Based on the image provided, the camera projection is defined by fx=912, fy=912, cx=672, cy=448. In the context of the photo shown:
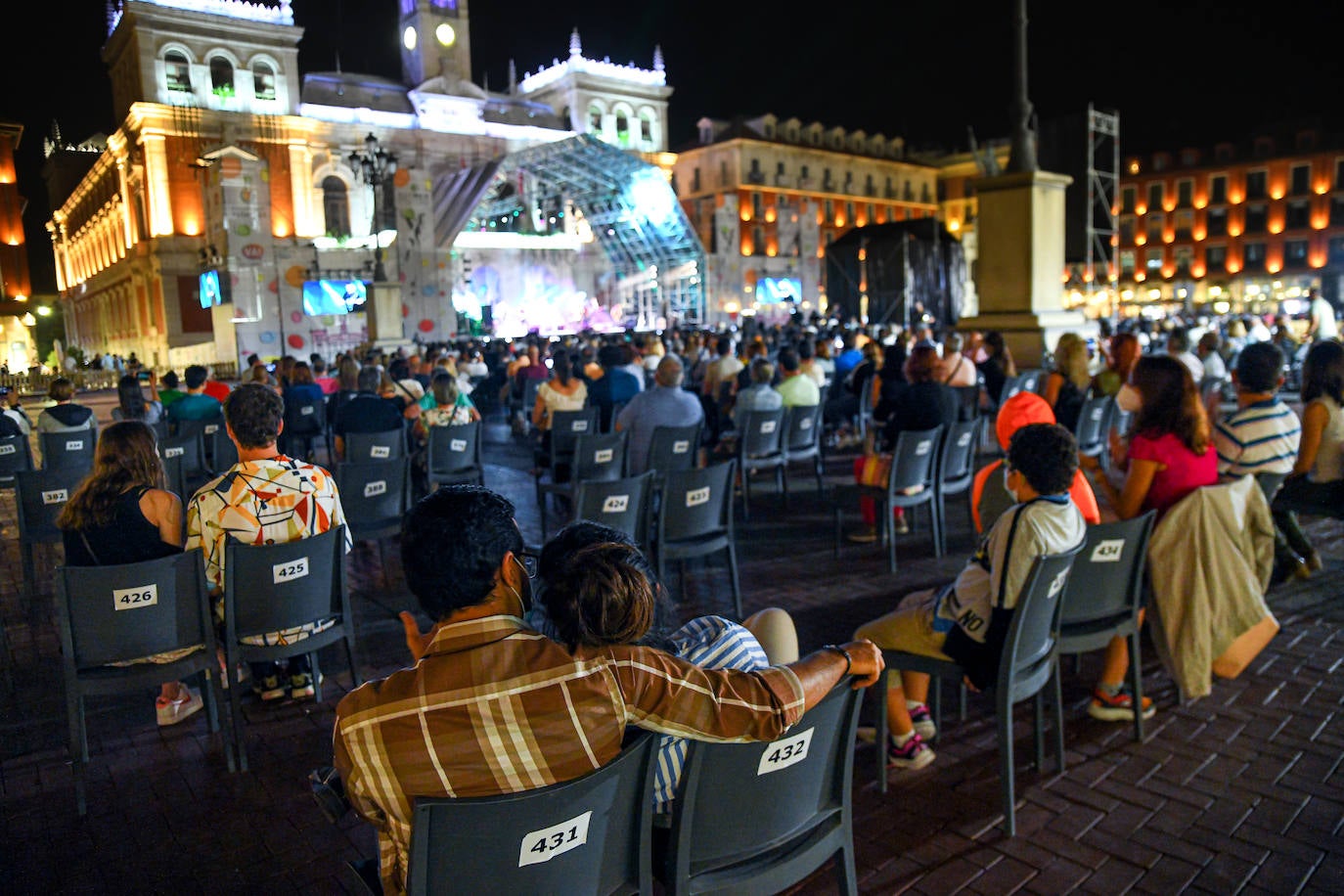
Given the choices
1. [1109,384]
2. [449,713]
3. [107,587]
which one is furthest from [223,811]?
[1109,384]

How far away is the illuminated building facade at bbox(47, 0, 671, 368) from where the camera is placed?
3003 cm

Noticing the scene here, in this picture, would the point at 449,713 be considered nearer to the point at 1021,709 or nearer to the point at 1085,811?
Result: the point at 1085,811

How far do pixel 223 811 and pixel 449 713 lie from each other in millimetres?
2095

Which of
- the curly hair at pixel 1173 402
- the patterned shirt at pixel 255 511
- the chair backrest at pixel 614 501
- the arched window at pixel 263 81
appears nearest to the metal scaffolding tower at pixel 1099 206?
the curly hair at pixel 1173 402

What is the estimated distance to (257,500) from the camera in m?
3.75

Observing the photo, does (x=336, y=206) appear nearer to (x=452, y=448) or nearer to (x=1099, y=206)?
(x=1099, y=206)

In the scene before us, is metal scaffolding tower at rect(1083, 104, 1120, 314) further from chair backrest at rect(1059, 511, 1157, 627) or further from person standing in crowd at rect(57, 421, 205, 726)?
person standing in crowd at rect(57, 421, 205, 726)

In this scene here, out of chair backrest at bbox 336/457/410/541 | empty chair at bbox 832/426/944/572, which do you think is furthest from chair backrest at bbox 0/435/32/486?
empty chair at bbox 832/426/944/572

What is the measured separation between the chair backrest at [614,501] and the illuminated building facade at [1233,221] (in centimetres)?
4841

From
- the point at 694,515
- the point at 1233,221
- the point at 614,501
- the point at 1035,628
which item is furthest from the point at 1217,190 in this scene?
the point at 1035,628

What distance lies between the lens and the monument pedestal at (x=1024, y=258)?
1043 centimetres

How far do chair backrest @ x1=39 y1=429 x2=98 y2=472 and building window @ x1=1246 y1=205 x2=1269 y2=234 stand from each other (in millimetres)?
58533

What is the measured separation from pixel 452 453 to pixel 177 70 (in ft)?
114

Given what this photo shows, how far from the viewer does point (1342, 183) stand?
155ft
